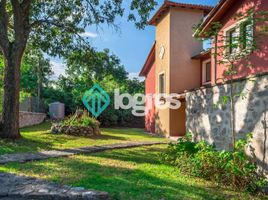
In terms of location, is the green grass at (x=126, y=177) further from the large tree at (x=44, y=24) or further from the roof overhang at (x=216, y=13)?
the roof overhang at (x=216, y=13)

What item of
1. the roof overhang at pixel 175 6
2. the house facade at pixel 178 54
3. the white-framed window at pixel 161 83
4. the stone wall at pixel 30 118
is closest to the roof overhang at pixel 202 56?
the house facade at pixel 178 54

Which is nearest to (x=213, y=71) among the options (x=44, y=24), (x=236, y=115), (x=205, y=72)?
(x=205, y=72)

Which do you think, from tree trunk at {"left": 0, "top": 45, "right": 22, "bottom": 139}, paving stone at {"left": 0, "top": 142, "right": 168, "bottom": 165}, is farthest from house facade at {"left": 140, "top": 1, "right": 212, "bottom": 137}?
tree trunk at {"left": 0, "top": 45, "right": 22, "bottom": 139}

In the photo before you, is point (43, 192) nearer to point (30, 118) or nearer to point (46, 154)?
point (46, 154)

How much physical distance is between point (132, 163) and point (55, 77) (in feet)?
94.3

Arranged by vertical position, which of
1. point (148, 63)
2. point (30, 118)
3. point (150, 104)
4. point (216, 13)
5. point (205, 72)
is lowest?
point (30, 118)

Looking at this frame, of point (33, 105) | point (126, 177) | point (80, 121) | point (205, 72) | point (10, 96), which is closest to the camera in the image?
point (126, 177)

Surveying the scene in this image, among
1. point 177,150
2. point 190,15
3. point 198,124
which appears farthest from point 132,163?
point 190,15

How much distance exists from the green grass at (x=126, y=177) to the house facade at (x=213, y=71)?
4.67 feet

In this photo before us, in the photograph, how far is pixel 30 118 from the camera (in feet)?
71.5

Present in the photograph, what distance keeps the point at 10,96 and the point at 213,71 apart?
839cm

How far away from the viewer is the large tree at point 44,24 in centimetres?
1211

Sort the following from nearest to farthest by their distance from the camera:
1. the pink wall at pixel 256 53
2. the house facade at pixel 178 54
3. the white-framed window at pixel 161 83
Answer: the pink wall at pixel 256 53 → the house facade at pixel 178 54 → the white-framed window at pixel 161 83

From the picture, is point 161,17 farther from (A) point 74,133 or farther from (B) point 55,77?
(B) point 55,77
